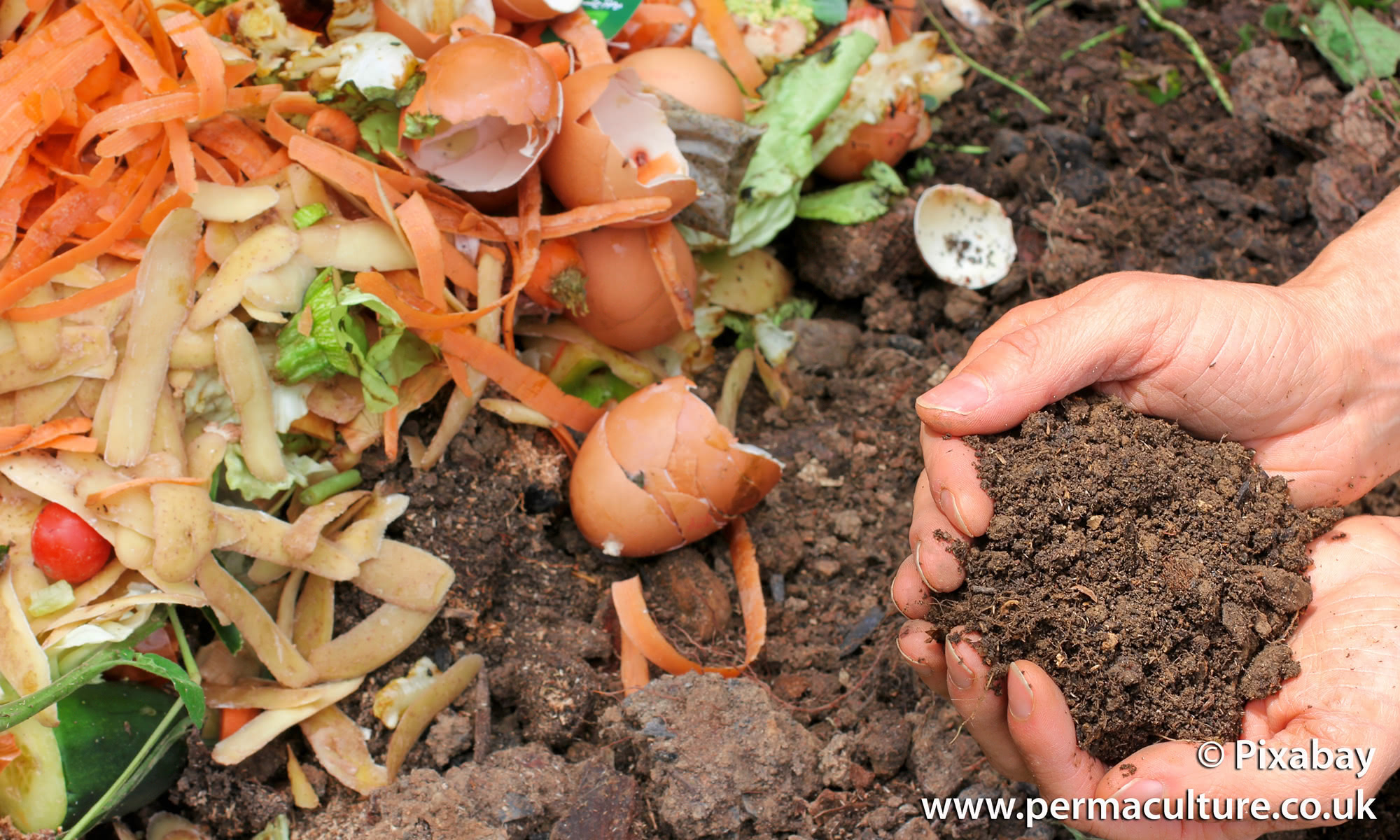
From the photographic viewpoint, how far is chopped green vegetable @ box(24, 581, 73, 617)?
175 cm

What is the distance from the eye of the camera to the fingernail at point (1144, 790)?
144 centimetres

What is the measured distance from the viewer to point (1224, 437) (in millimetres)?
1729

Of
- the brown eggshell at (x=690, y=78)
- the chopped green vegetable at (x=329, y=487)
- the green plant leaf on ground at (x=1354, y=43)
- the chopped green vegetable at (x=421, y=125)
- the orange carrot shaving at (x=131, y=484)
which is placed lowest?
the green plant leaf on ground at (x=1354, y=43)

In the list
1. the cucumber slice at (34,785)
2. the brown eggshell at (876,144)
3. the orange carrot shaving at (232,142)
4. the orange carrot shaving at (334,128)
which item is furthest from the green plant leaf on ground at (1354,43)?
the cucumber slice at (34,785)

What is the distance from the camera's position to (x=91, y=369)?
1.82 m

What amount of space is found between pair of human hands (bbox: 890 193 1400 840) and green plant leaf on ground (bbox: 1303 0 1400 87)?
0.95m

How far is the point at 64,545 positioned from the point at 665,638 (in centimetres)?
110

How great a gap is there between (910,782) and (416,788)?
859 mm

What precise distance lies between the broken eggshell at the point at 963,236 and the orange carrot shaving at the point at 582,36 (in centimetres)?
86

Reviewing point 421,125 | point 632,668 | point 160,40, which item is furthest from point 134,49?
point 632,668

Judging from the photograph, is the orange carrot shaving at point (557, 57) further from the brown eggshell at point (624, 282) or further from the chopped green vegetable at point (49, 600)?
the chopped green vegetable at point (49, 600)

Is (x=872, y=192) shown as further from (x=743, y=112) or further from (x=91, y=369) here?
(x=91, y=369)

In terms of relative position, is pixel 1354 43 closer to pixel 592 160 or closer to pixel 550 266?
pixel 592 160

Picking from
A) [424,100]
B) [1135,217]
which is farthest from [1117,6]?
[424,100]
